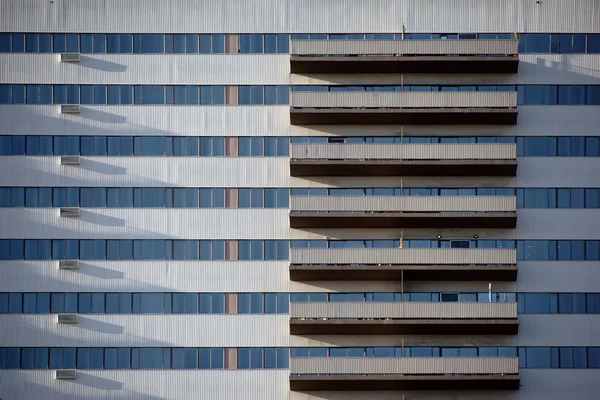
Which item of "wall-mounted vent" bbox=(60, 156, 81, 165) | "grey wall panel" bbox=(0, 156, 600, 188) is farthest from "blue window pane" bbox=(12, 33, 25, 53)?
"wall-mounted vent" bbox=(60, 156, 81, 165)

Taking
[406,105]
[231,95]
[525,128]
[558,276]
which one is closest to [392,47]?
[406,105]

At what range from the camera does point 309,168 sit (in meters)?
59.8

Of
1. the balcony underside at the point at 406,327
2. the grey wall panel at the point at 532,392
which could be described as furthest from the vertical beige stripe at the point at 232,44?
the grey wall panel at the point at 532,392

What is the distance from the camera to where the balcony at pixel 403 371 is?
189 feet

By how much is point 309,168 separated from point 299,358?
11.8 metres

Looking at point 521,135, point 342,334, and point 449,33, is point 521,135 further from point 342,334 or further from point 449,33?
point 342,334

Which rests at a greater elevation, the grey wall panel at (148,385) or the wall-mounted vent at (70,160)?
the wall-mounted vent at (70,160)

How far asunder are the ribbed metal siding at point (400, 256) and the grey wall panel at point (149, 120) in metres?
8.33

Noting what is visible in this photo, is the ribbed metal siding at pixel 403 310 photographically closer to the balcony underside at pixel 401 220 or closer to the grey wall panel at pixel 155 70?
the balcony underside at pixel 401 220

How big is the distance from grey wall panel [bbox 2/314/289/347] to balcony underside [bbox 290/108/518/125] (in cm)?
1278

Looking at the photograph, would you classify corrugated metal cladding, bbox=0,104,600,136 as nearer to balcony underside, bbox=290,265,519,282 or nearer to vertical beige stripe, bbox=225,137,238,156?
vertical beige stripe, bbox=225,137,238,156

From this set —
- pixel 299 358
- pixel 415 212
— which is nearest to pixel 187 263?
pixel 299 358

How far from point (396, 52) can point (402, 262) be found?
43.8ft

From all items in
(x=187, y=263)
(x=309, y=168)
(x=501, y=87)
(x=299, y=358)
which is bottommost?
(x=299, y=358)
